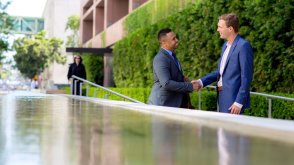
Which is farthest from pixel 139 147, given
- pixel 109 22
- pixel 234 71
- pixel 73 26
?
pixel 73 26

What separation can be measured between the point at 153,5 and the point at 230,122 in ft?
60.0

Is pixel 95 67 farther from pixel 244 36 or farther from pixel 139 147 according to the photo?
pixel 139 147

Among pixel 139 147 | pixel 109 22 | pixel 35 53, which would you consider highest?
pixel 109 22

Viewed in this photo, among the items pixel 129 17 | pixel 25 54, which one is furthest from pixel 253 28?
pixel 25 54

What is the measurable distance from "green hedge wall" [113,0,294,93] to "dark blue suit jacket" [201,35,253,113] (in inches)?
208

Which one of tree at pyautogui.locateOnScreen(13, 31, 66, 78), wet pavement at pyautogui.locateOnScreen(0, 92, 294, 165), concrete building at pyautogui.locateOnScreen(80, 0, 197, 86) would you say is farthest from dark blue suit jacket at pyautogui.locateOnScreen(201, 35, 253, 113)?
tree at pyautogui.locateOnScreen(13, 31, 66, 78)

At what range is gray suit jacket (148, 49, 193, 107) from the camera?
4.35 m

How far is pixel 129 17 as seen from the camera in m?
24.0

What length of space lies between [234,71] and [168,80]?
2.05ft

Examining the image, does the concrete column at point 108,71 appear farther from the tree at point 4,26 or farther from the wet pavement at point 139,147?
the wet pavement at point 139,147

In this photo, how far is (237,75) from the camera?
160 inches

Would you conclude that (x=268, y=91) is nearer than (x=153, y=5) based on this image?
Yes

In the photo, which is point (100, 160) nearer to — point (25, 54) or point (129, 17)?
point (129, 17)

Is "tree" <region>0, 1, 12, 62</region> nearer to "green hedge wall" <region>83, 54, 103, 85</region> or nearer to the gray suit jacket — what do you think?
"green hedge wall" <region>83, 54, 103, 85</region>
